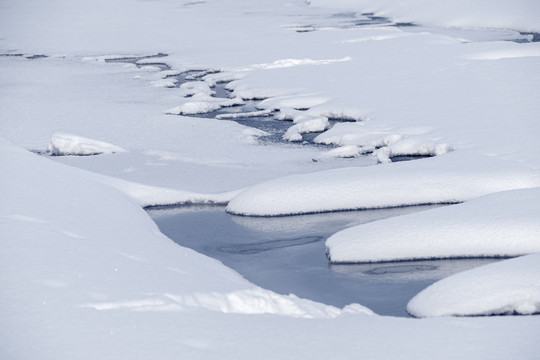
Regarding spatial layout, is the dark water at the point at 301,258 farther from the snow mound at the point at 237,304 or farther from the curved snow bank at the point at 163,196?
the snow mound at the point at 237,304

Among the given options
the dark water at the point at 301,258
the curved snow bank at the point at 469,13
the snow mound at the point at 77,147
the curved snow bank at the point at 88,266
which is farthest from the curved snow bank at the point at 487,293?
the curved snow bank at the point at 469,13

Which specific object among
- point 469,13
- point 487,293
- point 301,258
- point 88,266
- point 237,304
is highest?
point 469,13

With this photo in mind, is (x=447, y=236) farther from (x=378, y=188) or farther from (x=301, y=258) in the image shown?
(x=378, y=188)

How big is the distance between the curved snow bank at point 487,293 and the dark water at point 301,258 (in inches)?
12.7

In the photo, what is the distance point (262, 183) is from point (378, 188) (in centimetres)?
136

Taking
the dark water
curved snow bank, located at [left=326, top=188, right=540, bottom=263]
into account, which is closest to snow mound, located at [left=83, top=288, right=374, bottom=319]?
the dark water

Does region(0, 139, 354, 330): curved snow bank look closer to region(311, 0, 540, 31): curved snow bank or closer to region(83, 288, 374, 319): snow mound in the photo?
region(83, 288, 374, 319): snow mound

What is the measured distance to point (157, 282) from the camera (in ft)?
18.6

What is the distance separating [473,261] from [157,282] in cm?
302

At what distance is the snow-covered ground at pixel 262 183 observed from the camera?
4.87 metres

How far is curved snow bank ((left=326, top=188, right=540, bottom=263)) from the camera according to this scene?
7.13 m

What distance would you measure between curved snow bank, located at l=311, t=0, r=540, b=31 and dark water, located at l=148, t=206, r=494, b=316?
55.1 feet

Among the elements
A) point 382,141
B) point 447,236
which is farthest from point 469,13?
point 447,236

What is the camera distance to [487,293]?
5.83 m
